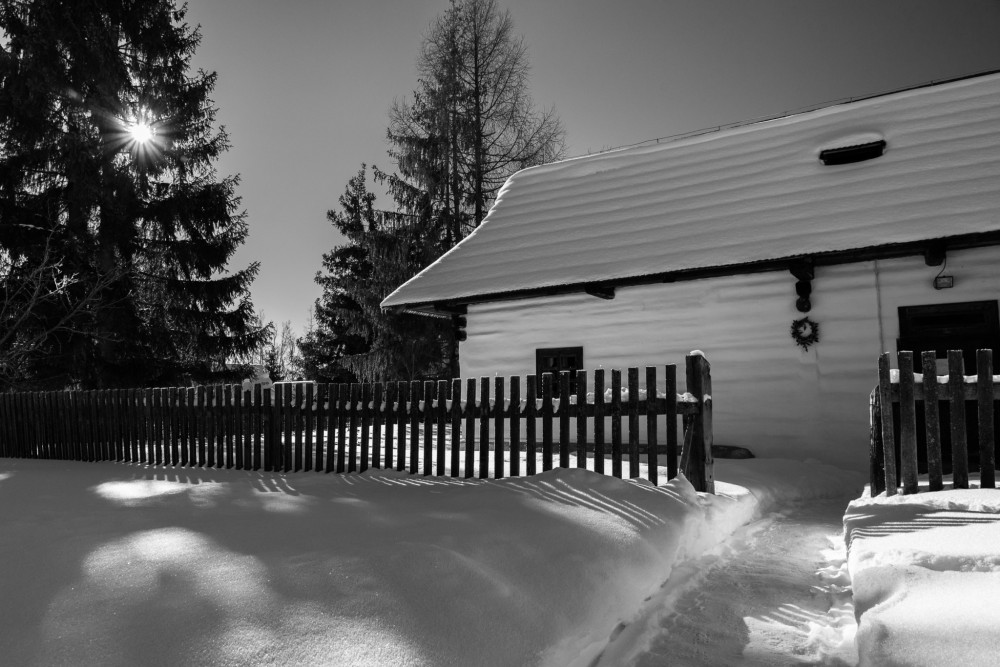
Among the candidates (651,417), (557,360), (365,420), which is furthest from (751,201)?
(365,420)

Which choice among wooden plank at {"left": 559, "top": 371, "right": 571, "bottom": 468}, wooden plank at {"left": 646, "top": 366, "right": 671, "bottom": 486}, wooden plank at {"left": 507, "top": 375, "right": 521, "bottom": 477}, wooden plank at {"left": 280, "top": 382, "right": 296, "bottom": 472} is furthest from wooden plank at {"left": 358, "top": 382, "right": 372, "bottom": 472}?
wooden plank at {"left": 646, "top": 366, "right": 671, "bottom": 486}

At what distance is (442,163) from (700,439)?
17815mm

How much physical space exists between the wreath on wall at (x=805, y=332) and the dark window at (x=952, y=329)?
105 centimetres

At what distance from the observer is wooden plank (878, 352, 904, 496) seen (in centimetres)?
496

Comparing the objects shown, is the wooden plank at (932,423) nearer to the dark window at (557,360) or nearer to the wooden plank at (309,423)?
the dark window at (557,360)

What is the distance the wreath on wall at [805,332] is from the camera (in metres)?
8.71

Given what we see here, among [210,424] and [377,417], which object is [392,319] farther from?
[377,417]

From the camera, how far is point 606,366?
34.0 ft

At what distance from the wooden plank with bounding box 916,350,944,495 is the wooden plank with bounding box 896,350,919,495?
0.10 meters

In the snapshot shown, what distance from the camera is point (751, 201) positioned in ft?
33.9

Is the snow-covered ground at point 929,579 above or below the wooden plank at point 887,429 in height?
below

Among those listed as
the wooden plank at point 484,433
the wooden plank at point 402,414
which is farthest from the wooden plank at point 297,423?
the wooden plank at point 484,433

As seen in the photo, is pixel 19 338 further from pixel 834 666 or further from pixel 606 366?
pixel 834 666

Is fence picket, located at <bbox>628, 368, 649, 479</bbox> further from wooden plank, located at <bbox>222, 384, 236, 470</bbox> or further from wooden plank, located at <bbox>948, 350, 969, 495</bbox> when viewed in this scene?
wooden plank, located at <bbox>222, 384, 236, 470</bbox>
